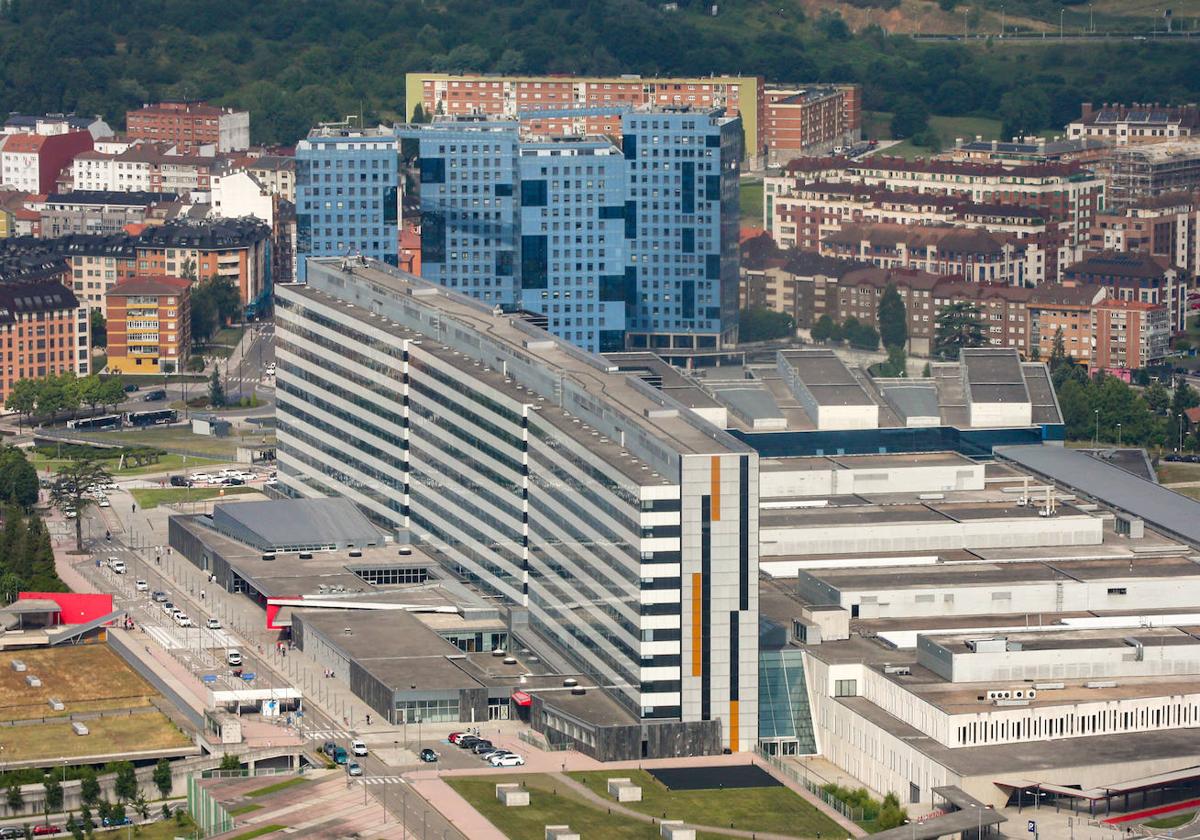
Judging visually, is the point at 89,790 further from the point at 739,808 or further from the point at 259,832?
the point at 739,808

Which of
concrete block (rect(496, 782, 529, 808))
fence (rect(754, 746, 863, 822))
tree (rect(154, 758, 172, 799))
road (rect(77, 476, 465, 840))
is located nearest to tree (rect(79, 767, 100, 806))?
tree (rect(154, 758, 172, 799))

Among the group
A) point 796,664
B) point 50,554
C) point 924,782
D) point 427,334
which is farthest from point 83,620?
point 924,782

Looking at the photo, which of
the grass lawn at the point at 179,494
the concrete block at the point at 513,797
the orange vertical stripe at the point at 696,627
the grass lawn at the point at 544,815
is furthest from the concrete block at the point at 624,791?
the grass lawn at the point at 179,494

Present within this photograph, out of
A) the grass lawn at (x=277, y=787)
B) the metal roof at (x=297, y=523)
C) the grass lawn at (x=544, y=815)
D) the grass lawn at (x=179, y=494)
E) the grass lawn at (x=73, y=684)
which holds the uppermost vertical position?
the metal roof at (x=297, y=523)

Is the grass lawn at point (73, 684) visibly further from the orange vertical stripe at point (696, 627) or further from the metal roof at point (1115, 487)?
the metal roof at point (1115, 487)

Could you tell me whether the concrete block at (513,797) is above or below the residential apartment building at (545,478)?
below

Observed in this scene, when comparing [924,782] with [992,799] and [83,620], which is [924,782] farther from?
[83,620]

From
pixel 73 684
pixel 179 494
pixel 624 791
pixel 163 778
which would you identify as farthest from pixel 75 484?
pixel 624 791
